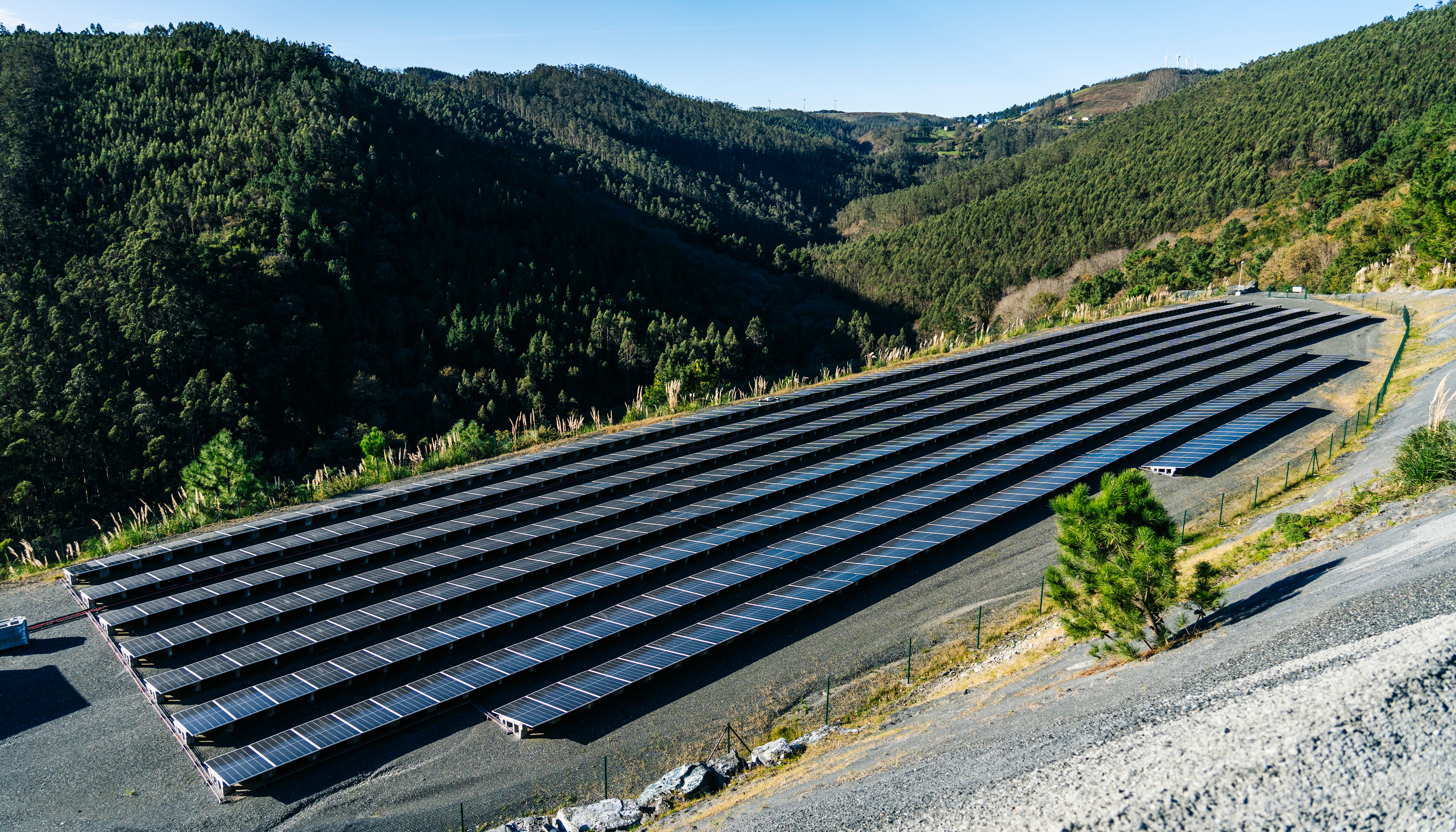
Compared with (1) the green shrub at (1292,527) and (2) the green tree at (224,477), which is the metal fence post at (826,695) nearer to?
(1) the green shrub at (1292,527)

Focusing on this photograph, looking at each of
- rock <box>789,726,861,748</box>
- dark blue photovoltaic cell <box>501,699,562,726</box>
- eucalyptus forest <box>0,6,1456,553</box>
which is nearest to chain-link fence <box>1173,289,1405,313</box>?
eucalyptus forest <box>0,6,1456,553</box>

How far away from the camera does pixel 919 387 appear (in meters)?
51.3

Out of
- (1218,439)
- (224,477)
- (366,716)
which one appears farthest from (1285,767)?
(224,477)

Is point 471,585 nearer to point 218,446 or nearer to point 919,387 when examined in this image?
point 218,446

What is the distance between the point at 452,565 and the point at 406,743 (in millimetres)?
9099

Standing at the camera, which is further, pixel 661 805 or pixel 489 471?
pixel 489 471

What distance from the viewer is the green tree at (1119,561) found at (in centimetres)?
1711

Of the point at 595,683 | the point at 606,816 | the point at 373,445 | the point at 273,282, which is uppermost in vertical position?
the point at 273,282

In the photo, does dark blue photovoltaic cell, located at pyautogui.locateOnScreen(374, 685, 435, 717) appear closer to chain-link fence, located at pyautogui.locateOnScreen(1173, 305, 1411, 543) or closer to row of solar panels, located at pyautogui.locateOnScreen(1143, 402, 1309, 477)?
chain-link fence, located at pyautogui.locateOnScreen(1173, 305, 1411, 543)

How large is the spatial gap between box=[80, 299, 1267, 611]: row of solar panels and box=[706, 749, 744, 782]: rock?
1388 centimetres

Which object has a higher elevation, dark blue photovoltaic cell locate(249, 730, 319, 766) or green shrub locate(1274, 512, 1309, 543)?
dark blue photovoltaic cell locate(249, 730, 319, 766)

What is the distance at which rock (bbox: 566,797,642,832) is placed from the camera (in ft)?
49.6

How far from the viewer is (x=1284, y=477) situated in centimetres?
3247

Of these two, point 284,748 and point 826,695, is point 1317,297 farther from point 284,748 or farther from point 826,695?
point 284,748
